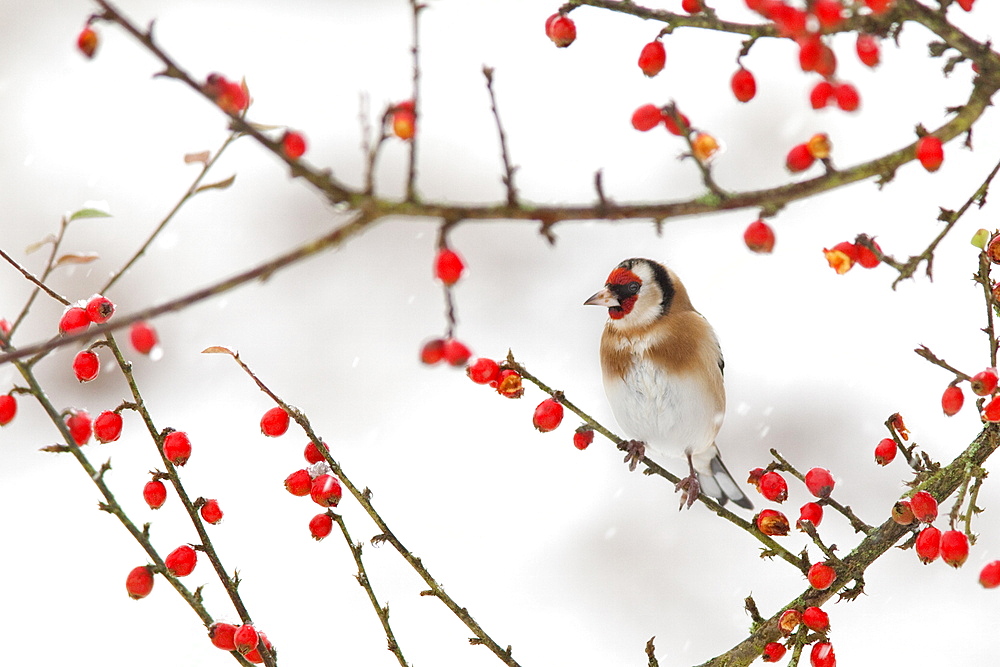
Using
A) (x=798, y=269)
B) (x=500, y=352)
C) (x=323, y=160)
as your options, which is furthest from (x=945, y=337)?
(x=323, y=160)

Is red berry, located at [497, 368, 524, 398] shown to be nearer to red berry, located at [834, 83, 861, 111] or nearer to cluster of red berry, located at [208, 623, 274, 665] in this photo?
cluster of red berry, located at [208, 623, 274, 665]

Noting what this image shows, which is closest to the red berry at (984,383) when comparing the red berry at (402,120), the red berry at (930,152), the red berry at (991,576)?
the red berry at (991,576)

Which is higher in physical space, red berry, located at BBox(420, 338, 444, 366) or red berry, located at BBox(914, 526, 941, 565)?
red berry, located at BBox(420, 338, 444, 366)

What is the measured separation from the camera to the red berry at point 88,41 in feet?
2.56

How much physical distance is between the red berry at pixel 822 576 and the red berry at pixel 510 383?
1.58 ft

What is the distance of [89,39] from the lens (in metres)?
0.79

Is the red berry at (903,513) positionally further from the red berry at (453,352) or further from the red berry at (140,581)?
the red berry at (140,581)

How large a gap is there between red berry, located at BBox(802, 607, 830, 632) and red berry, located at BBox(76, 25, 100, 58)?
3.55 feet

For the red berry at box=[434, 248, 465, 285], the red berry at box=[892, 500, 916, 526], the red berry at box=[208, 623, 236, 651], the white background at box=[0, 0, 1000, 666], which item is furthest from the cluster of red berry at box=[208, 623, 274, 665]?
the white background at box=[0, 0, 1000, 666]

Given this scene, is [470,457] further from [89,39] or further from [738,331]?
[89,39]

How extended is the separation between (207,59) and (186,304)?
16.6ft

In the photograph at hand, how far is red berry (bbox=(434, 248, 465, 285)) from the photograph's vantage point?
0.76 meters

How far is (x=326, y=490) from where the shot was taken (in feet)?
4.14

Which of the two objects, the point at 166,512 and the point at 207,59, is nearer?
the point at 166,512
